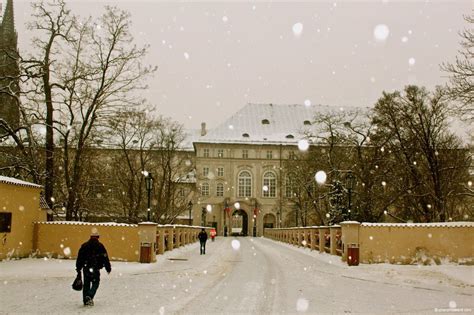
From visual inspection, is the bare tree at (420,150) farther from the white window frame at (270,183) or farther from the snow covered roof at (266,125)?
the white window frame at (270,183)

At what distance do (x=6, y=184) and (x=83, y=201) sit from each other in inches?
524

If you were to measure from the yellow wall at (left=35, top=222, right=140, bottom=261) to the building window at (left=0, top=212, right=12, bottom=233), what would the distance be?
2074 millimetres

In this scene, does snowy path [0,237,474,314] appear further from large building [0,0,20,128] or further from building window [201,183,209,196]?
building window [201,183,209,196]

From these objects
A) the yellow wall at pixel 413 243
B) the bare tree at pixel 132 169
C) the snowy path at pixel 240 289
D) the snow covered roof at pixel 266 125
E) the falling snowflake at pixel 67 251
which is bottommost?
the snowy path at pixel 240 289

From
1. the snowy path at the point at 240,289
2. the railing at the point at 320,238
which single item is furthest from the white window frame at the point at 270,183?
the snowy path at the point at 240,289

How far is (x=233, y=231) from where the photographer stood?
95.8 meters

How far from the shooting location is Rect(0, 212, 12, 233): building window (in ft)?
65.1

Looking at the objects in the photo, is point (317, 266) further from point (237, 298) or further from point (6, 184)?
point (6, 184)

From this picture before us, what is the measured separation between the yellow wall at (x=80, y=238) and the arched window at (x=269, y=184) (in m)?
72.5

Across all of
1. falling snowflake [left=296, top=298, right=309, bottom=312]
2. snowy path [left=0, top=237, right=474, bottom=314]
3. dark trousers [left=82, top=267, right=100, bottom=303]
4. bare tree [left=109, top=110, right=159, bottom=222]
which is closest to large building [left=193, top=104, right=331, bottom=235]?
bare tree [left=109, top=110, right=159, bottom=222]

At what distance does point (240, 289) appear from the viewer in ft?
43.5

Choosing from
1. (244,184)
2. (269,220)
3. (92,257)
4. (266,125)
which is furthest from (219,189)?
(92,257)

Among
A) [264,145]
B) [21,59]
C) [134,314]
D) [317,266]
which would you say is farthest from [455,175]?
[264,145]

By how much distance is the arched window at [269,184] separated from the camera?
3696 inches
